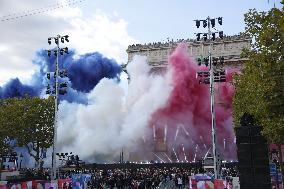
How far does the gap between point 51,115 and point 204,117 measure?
28545 mm

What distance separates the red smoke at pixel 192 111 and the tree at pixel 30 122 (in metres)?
22.6

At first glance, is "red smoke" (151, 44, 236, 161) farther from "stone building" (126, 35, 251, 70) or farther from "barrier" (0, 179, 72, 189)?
"barrier" (0, 179, 72, 189)

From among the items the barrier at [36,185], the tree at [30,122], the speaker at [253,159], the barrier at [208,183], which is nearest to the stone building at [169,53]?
the tree at [30,122]

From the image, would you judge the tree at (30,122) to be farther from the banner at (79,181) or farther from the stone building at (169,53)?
the stone building at (169,53)

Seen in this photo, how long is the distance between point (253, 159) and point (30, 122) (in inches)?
1515

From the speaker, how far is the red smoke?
47.6 meters

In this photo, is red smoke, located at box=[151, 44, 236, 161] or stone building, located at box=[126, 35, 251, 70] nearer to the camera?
red smoke, located at box=[151, 44, 236, 161]

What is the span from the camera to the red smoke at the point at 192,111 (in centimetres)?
6266

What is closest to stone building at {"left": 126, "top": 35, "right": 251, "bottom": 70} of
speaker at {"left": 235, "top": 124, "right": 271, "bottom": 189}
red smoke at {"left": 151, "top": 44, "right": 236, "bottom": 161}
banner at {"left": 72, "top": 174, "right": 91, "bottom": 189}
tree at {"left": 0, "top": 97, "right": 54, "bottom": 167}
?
red smoke at {"left": 151, "top": 44, "right": 236, "bottom": 161}

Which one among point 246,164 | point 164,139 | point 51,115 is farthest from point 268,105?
point 164,139

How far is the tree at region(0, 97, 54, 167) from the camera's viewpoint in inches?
1876

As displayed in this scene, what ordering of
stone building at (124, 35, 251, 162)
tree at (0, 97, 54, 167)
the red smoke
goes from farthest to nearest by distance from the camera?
stone building at (124, 35, 251, 162) < the red smoke < tree at (0, 97, 54, 167)

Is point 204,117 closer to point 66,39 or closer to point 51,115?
point 51,115

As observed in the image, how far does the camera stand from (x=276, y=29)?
69.2 feet
